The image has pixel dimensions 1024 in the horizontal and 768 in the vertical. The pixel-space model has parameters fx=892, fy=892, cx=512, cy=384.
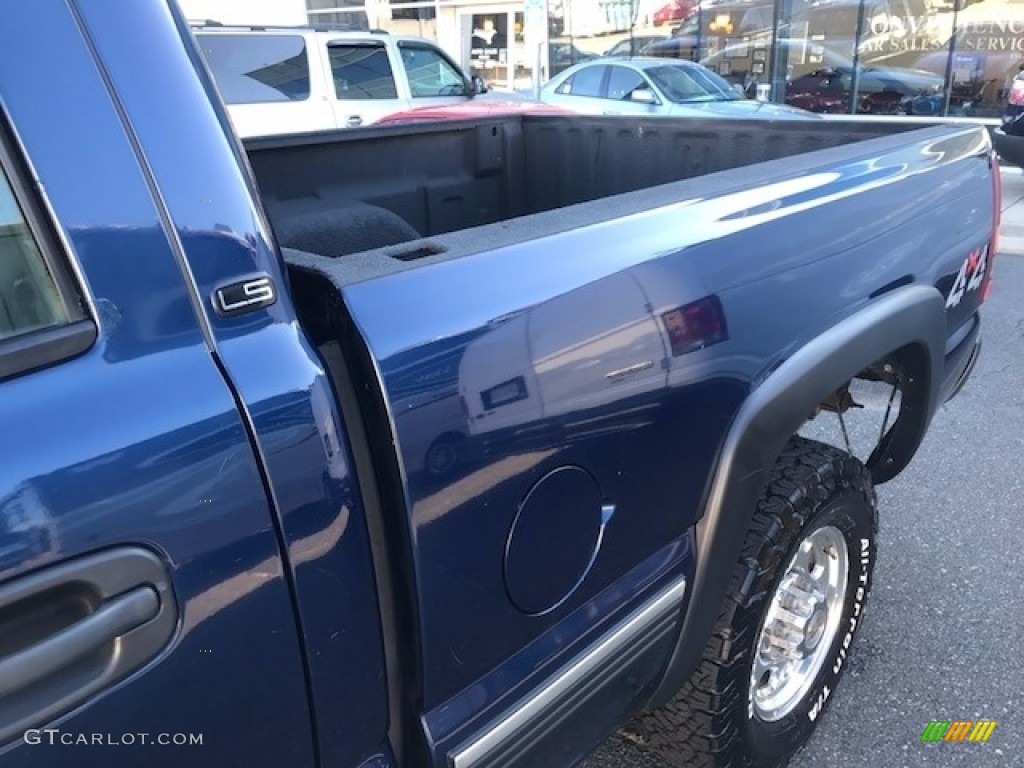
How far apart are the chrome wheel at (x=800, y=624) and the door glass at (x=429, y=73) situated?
27.5 feet

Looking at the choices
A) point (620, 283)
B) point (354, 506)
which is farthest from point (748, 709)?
point (354, 506)

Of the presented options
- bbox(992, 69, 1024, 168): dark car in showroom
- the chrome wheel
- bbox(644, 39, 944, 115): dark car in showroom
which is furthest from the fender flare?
bbox(644, 39, 944, 115): dark car in showroom

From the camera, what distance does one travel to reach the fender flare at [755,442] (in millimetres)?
1749

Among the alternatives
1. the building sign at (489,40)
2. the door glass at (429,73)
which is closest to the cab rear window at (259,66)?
the door glass at (429,73)

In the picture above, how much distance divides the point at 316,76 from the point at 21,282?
868 cm

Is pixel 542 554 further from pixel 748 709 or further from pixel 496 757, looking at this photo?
pixel 748 709

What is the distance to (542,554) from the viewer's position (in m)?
1.42

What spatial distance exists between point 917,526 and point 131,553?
9.95 feet

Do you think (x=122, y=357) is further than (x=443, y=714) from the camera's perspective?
No

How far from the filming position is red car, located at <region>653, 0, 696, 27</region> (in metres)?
15.8

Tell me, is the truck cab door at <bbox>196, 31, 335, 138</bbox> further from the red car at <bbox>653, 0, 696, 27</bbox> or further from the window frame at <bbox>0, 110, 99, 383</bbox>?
the red car at <bbox>653, 0, 696, 27</bbox>

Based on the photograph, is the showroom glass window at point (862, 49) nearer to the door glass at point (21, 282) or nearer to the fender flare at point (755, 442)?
the fender flare at point (755, 442)

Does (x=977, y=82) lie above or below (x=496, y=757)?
below

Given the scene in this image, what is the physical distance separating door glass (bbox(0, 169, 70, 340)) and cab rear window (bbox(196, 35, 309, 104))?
312 inches
